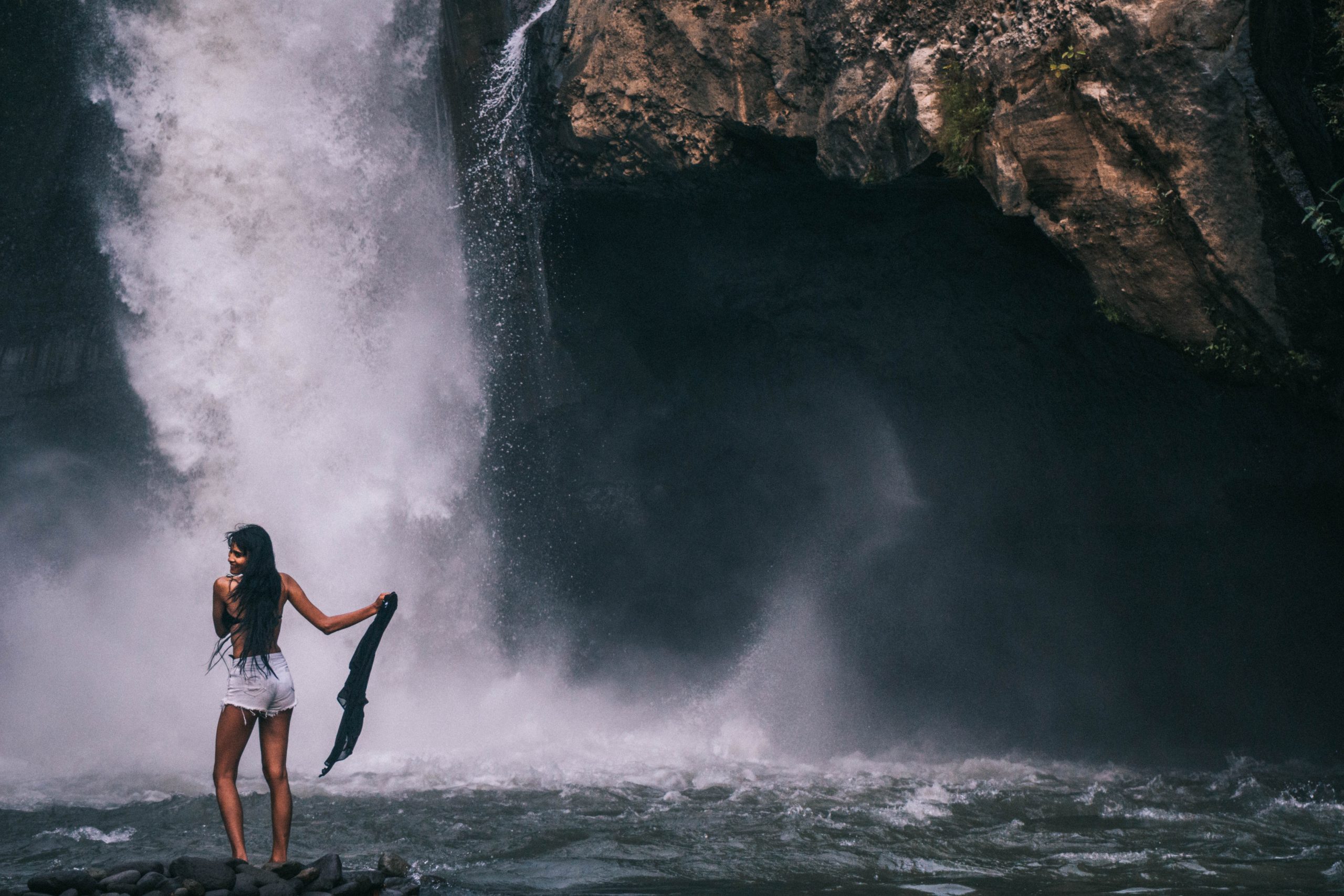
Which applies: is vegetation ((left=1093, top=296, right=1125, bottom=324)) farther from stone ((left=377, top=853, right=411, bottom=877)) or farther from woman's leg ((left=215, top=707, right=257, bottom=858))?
woman's leg ((left=215, top=707, right=257, bottom=858))

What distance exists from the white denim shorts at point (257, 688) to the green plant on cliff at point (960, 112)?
14.9 ft

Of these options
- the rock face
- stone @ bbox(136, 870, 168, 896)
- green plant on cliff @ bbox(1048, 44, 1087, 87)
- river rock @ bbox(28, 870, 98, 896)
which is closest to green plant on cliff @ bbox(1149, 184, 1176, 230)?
the rock face

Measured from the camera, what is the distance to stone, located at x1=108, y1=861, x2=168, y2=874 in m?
3.72

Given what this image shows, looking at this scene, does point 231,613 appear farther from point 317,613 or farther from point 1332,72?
point 1332,72

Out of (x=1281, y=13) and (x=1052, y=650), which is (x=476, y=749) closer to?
(x=1052, y=650)

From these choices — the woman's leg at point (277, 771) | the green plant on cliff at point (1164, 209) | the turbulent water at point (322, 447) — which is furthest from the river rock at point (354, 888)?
the green plant on cliff at point (1164, 209)

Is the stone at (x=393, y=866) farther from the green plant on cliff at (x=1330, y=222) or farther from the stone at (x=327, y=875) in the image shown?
the green plant on cliff at (x=1330, y=222)

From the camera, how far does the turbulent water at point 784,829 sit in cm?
435

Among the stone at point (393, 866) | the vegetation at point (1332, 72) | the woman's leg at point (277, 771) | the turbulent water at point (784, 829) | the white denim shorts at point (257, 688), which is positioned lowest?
the turbulent water at point (784, 829)

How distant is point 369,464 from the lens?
921 centimetres

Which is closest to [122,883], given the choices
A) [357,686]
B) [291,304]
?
[357,686]

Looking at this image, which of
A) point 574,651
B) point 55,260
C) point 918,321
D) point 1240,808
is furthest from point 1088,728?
point 55,260

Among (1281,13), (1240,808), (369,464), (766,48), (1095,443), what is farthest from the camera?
A: (369,464)

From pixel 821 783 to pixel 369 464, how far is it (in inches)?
198
